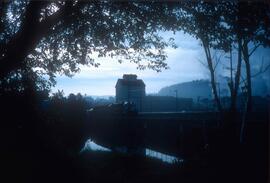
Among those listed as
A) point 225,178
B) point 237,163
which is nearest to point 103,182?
point 225,178

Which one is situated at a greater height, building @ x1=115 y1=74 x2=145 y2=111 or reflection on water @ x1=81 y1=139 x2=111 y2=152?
building @ x1=115 y1=74 x2=145 y2=111

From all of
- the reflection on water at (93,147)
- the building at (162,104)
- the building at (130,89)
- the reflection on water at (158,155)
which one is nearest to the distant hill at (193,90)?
the building at (162,104)

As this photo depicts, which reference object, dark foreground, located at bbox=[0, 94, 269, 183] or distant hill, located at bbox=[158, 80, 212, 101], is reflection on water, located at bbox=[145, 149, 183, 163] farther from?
distant hill, located at bbox=[158, 80, 212, 101]

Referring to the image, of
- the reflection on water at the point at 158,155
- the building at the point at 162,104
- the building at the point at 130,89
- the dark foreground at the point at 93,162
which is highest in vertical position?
the building at the point at 130,89

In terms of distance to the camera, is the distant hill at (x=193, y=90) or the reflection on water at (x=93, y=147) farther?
the distant hill at (x=193, y=90)

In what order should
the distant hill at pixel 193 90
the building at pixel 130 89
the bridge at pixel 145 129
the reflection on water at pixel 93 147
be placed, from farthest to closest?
the distant hill at pixel 193 90, the building at pixel 130 89, the bridge at pixel 145 129, the reflection on water at pixel 93 147

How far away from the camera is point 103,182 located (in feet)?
22.8

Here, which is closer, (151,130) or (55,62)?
(55,62)

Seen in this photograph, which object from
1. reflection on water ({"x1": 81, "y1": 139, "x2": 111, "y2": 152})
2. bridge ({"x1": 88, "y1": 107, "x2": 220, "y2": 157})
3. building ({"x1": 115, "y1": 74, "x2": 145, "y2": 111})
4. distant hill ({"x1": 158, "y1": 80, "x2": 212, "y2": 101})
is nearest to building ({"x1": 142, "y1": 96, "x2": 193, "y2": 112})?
building ({"x1": 115, "y1": 74, "x2": 145, "y2": 111})

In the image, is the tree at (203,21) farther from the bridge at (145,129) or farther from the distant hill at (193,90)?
the distant hill at (193,90)

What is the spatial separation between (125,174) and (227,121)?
16.1ft

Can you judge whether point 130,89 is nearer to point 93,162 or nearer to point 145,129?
point 145,129

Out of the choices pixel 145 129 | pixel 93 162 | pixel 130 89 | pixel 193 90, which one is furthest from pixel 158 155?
pixel 193 90

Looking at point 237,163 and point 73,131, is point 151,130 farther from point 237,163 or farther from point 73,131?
point 237,163
